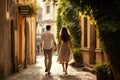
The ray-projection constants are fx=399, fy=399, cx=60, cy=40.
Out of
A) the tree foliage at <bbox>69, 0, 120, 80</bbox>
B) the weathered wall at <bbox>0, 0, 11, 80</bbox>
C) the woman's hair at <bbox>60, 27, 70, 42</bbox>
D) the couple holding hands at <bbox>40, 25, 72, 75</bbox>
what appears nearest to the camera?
the tree foliage at <bbox>69, 0, 120, 80</bbox>

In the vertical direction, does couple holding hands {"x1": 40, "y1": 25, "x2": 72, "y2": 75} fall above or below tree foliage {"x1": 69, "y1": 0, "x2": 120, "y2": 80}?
below

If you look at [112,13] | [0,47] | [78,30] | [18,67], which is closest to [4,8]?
[0,47]

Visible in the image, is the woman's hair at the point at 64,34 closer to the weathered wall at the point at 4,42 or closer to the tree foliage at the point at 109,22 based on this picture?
A: the weathered wall at the point at 4,42

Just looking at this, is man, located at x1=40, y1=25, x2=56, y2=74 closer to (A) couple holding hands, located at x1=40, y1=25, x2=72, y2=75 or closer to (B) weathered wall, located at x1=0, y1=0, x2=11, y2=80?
(A) couple holding hands, located at x1=40, y1=25, x2=72, y2=75

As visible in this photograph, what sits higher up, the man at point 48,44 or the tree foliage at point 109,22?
the tree foliage at point 109,22

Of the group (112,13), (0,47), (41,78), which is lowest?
(41,78)

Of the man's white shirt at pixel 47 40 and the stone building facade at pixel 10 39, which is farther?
the man's white shirt at pixel 47 40

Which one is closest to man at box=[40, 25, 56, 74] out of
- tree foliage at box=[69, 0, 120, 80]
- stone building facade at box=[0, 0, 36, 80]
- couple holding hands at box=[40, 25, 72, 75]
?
couple holding hands at box=[40, 25, 72, 75]

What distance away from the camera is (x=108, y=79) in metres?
12.4

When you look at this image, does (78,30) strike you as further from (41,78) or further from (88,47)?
(41,78)

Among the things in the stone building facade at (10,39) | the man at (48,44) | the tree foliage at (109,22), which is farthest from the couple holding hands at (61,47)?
the tree foliage at (109,22)

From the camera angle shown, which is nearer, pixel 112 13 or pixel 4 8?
pixel 112 13

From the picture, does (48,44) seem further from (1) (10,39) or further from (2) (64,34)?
(1) (10,39)

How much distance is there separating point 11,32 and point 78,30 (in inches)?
293
